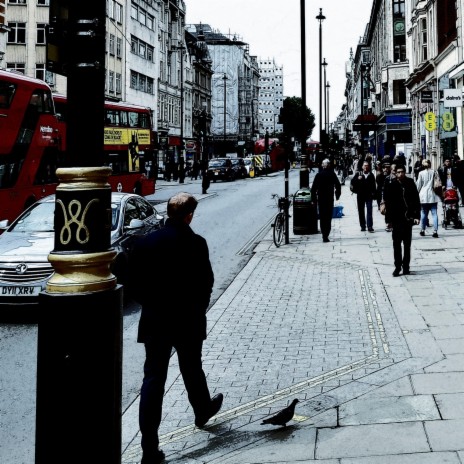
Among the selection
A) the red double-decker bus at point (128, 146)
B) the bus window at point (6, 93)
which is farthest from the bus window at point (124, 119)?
the bus window at point (6, 93)

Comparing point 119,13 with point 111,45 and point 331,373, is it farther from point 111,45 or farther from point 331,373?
point 331,373

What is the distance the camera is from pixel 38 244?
9.03 metres

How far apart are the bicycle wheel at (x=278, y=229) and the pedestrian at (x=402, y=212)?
4.46 m

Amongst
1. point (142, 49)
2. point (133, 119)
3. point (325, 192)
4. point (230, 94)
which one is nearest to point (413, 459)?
point (325, 192)

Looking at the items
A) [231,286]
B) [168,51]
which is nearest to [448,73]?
[231,286]

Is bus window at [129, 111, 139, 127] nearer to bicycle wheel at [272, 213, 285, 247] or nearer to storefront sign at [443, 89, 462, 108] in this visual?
storefront sign at [443, 89, 462, 108]

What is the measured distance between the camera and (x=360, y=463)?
13.5 feet

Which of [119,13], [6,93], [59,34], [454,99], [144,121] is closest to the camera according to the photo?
[59,34]

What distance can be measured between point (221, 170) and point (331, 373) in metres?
45.6

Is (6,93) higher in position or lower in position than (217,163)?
lower

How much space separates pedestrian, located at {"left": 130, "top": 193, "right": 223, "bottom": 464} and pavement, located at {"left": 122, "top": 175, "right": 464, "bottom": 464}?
499mm

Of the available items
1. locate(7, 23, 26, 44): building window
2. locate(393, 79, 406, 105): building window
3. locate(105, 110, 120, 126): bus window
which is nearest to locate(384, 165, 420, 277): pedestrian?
locate(105, 110, 120, 126): bus window

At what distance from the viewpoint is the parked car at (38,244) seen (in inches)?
332

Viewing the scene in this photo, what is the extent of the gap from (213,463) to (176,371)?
2210 millimetres
